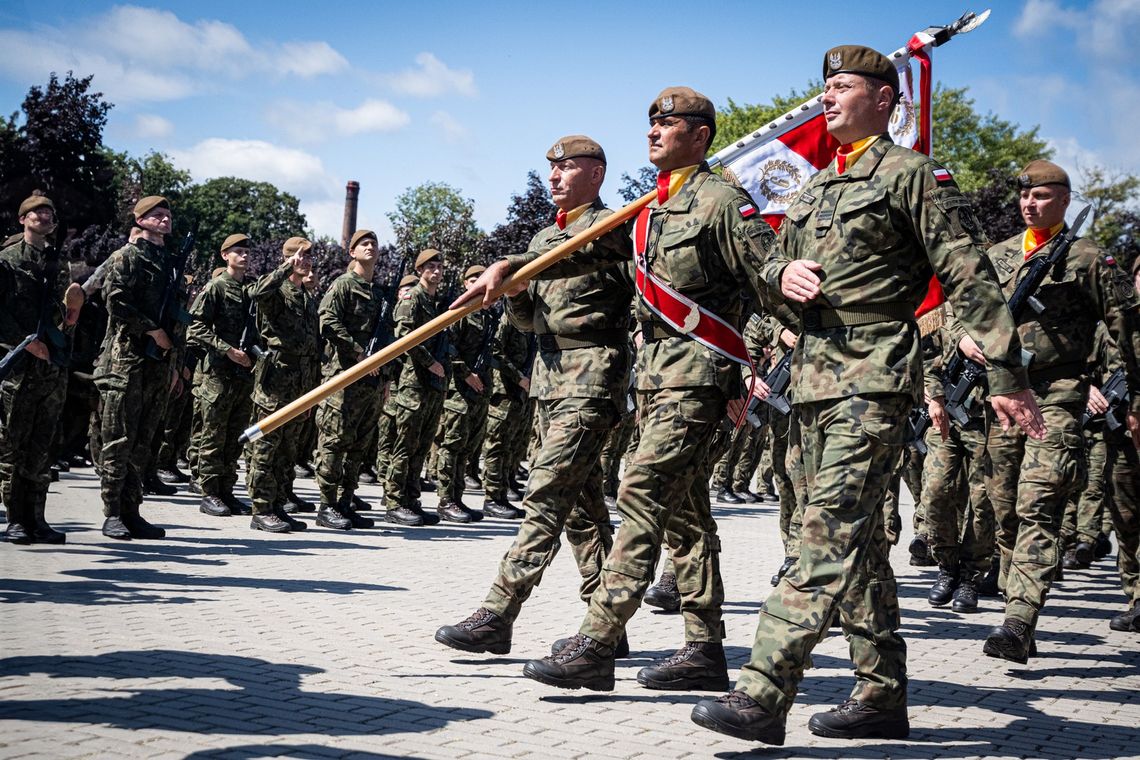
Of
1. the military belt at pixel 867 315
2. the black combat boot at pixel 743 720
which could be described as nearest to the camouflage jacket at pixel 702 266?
the military belt at pixel 867 315

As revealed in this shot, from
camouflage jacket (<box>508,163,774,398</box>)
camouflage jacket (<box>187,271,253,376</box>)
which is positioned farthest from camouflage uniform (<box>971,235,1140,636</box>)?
camouflage jacket (<box>187,271,253,376</box>)

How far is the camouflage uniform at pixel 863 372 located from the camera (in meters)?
4.31

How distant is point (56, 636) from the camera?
5617 mm

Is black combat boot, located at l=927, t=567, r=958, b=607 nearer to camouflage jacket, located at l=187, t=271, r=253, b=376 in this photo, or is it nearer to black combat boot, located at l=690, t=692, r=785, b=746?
black combat boot, located at l=690, t=692, r=785, b=746

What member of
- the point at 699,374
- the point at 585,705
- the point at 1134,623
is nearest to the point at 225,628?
the point at 585,705

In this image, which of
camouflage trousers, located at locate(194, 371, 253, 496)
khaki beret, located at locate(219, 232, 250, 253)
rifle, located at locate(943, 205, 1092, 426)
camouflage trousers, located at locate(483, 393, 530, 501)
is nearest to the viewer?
rifle, located at locate(943, 205, 1092, 426)

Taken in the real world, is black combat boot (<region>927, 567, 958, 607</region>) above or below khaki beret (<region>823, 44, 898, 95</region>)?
below

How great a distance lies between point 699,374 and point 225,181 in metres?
85.9

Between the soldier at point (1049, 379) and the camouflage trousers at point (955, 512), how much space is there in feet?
4.85

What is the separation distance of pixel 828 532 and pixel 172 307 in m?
6.83

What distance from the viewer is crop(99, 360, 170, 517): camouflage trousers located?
9.16m

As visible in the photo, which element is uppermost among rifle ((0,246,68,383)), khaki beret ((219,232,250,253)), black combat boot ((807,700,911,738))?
khaki beret ((219,232,250,253))

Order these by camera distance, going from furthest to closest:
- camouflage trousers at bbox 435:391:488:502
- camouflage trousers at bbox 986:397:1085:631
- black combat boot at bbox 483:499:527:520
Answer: black combat boot at bbox 483:499:527:520 → camouflage trousers at bbox 435:391:488:502 → camouflage trousers at bbox 986:397:1085:631

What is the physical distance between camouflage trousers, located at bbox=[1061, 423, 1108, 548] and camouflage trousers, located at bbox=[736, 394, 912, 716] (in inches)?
251
